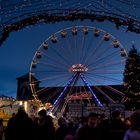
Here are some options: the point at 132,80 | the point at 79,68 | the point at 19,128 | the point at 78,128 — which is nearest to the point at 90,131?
the point at 78,128

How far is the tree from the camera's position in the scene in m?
40.5

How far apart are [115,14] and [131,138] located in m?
18.3

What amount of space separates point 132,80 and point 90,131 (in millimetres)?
35130

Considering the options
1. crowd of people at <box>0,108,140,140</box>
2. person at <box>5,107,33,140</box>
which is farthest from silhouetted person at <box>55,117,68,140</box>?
person at <box>5,107,33,140</box>

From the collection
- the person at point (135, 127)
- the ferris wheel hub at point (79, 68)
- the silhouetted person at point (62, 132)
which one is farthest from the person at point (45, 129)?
the ferris wheel hub at point (79, 68)

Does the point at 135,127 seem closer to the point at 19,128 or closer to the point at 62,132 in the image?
the point at 19,128

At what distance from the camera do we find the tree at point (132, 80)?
133ft

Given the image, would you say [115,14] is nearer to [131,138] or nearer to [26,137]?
[26,137]

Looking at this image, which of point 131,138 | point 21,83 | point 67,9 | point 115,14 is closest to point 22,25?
point 67,9

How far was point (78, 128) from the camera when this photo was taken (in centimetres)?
729

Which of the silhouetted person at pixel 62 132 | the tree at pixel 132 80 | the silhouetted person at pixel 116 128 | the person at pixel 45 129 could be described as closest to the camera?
the silhouetted person at pixel 116 128

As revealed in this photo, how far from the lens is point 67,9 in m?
22.0

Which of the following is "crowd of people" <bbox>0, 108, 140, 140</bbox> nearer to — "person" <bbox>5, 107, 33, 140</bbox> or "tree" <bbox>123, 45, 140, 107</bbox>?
"person" <bbox>5, 107, 33, 140</bbox>

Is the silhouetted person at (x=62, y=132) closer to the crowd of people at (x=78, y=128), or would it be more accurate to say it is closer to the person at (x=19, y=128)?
the crowd of people at (x=78, y=128)
